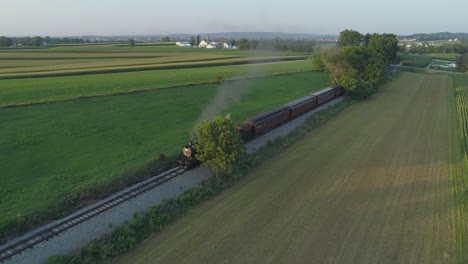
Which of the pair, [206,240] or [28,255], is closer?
[28,255]

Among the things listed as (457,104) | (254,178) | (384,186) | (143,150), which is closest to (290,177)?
(254,178)

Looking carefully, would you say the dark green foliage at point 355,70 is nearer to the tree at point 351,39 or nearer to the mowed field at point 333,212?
the mowed field at point 333,212

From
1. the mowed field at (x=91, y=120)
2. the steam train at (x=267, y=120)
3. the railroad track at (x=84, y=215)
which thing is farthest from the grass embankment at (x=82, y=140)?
the steam train at (x=267, y=120)

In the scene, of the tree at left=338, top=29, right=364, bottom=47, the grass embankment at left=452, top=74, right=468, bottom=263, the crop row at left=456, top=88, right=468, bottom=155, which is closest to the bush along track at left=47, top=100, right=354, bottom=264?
the grass embankment at left=452, top=74, right=468, bottom=263

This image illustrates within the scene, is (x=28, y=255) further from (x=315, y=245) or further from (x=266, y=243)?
(x=315, y=245)

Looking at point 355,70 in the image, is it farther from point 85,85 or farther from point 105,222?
point 105,222
